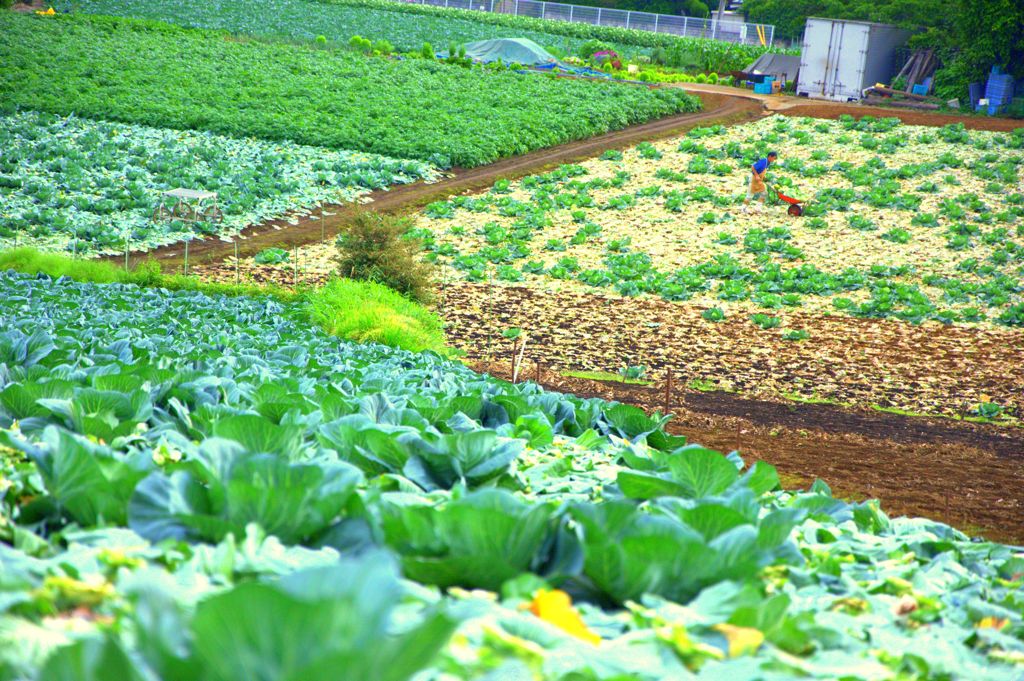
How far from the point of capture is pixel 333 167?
24.4m

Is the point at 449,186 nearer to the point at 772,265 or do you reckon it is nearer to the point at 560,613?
the point at 772,265

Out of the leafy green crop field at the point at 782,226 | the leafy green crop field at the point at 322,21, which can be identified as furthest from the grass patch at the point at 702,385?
the leafy green crop field at the point at 322,21

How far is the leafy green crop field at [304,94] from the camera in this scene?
2773cm

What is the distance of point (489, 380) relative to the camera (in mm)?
7730

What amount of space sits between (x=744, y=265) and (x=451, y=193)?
752 cm

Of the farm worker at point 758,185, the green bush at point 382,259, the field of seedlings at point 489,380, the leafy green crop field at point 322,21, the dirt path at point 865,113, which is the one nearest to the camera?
the field of seedlings at point 489,380

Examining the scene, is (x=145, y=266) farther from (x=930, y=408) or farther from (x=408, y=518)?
(x=408, y=518)

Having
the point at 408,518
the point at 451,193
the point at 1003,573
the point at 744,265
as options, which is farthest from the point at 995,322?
the point at 408,518

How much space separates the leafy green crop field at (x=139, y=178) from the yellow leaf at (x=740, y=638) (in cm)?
1696

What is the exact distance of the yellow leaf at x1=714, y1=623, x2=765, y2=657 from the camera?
1.91 metres

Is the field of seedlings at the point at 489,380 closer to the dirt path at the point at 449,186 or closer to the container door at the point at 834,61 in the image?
the dirt path at the point at 449,186

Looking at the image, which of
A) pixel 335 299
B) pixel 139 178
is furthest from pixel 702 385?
pixel 139 178

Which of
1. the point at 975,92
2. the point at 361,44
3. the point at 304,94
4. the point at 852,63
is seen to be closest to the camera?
the point at 304,94

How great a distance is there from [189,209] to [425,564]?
19.6 m
